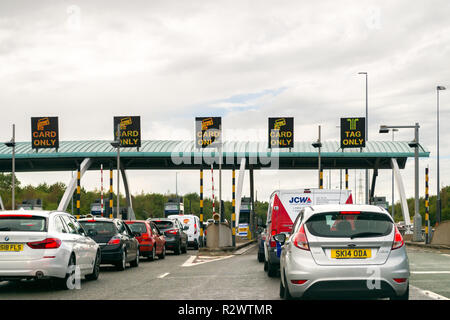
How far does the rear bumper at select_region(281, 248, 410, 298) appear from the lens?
945 centimetres

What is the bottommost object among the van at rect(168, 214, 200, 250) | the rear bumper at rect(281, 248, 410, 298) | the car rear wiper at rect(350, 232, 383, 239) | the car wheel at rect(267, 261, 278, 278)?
the van at rect(168, 214, 200, 250)

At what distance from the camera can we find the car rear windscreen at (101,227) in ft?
62.0

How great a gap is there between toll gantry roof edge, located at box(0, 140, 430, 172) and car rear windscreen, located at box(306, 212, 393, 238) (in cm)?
4477

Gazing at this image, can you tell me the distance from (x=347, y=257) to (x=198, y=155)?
48.7 metres

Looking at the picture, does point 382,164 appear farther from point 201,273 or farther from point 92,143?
point 201,273

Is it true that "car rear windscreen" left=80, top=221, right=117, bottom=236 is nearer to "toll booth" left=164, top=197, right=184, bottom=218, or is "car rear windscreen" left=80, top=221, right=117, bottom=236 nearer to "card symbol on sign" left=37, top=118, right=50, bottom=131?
"card symbol on sign" left=37, top=118, right=50, bottom=131

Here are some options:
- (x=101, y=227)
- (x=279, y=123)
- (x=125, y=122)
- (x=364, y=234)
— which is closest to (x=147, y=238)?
(x=101, y=227)

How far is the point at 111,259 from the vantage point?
18453mm

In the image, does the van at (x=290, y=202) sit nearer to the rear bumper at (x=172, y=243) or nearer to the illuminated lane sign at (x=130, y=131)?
the rear bumper at (x=172, y=243)

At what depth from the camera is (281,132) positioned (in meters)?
46.7

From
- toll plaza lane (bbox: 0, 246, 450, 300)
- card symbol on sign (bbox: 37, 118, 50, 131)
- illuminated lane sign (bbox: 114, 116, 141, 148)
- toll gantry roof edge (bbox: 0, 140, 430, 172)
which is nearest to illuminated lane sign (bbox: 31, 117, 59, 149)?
card symbol on sign (bbox: 37, 118, 50, 131)

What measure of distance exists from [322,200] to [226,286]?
5.62m

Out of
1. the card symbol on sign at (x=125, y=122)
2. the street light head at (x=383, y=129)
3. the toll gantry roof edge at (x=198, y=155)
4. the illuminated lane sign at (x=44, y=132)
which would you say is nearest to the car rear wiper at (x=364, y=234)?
the street light head at (x=383, y=129)
